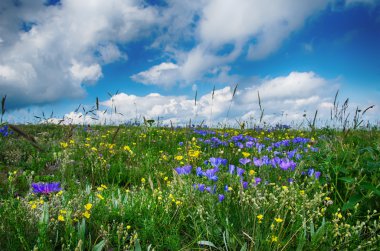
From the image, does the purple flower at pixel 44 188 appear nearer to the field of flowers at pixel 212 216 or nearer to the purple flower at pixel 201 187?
the field of flowers at pixel 212 216

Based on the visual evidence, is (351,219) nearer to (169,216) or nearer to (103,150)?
(169,216)

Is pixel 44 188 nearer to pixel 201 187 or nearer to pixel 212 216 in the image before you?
pixel 201 187

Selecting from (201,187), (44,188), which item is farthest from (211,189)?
(44,188)

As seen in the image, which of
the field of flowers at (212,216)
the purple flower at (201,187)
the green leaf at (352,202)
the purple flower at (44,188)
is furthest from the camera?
the purple flower at (44,188)

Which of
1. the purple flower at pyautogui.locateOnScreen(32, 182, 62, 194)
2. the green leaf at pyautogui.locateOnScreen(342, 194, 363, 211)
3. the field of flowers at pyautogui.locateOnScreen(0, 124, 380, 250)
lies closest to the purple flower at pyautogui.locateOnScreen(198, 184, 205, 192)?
the field of flowers at pyautogui.locateOnScreen(0, 124, 380, 250)

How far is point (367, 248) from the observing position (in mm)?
2635

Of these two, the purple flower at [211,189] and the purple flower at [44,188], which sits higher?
the purple flower at [211,189]

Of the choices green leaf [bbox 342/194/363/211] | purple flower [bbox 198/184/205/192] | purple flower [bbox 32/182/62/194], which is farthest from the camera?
purple flower [bbox 32/182/62/194]

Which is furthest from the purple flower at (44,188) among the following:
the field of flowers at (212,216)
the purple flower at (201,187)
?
the purple flower at (201,187)

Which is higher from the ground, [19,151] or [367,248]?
[19,151]

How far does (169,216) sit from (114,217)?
1.69 ft

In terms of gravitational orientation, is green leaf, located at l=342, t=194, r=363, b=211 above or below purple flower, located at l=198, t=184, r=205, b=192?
below

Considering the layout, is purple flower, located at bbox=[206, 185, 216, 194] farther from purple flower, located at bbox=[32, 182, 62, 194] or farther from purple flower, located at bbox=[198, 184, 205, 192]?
purple flower, located at bbox=[32, 182, 62, 194]

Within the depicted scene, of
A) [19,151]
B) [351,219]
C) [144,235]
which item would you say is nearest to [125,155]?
[19,151]
